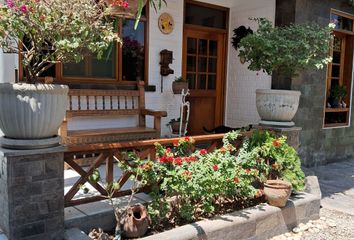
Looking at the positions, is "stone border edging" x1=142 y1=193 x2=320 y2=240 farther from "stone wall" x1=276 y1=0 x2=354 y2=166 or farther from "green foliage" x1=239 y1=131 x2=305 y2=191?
"stone wall" x1=276 y1=0 x2=354 y2=166

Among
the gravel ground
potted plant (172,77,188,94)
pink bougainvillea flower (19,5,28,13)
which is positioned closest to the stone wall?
potted plant (172,77,188,94)

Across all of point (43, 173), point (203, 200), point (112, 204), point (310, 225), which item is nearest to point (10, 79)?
point (43, 173)

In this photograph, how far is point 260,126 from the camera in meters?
4.45

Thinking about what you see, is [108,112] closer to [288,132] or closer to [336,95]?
[288,132]

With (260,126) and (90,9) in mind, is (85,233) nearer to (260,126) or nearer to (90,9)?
(90,9)

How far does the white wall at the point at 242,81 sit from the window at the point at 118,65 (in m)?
1.79

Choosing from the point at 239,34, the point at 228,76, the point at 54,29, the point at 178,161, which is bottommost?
the point at 178,161

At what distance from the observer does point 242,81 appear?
251 inches

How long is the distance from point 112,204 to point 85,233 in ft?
→ 0.99

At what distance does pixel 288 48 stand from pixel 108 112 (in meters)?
2.49

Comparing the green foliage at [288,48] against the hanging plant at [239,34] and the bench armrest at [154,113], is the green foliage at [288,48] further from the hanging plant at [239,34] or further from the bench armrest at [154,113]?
the hanging plant at [239,34]

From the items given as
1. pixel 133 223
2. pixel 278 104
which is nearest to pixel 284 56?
pixel 278 104

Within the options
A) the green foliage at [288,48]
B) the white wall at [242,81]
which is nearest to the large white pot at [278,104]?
the green foliage at [288,48]

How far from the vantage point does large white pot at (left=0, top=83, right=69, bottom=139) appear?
231 cm
